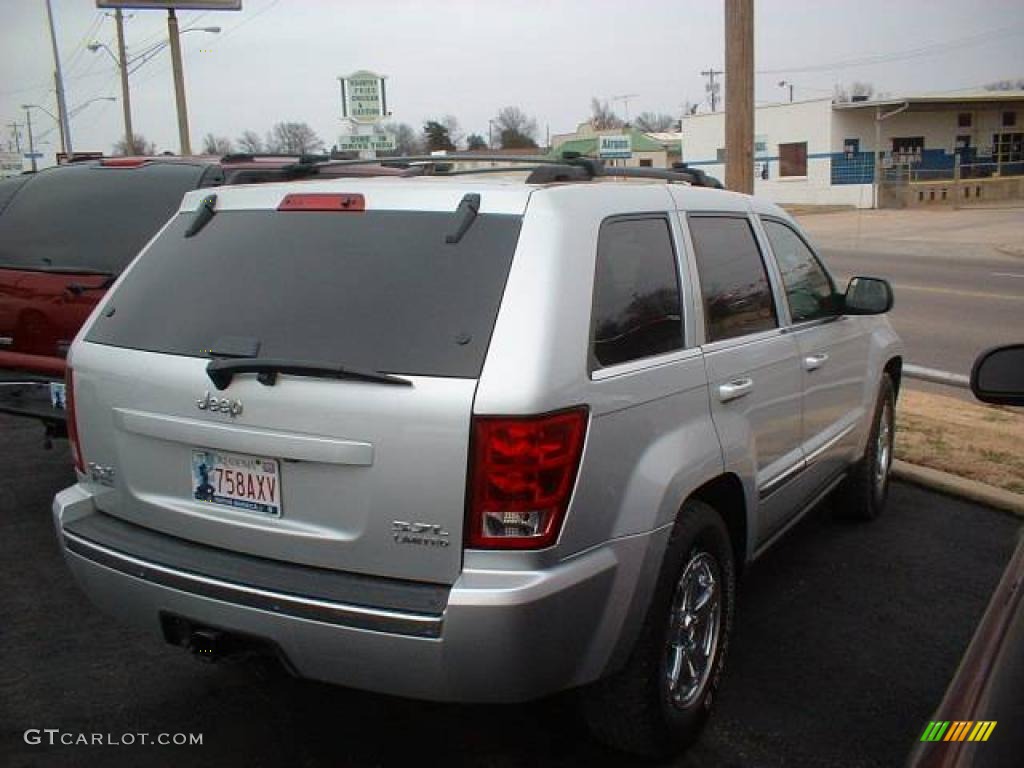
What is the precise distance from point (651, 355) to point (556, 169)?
676 millimetres

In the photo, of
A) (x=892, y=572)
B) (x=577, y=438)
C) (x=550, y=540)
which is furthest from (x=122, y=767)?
(x=892, y=572)

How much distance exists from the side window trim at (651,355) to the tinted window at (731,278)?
146mm

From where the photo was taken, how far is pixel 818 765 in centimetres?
311

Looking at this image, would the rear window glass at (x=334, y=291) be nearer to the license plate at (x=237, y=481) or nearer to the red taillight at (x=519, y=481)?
the red taillight at (x=519, y=481)

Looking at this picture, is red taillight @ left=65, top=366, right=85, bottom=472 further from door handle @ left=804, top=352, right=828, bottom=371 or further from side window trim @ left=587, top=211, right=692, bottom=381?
door handle @ left=804, top=352, right=828, bottom=371

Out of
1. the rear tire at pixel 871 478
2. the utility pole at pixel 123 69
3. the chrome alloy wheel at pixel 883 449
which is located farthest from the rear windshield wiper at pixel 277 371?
the utility pole at pixel 123 69

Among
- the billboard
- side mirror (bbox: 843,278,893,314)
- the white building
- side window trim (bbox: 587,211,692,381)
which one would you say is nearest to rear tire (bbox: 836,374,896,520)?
side mirror (bbox: 843,278,893,314)

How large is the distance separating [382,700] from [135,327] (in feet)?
5.22

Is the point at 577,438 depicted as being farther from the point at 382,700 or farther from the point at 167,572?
the point at 382,700

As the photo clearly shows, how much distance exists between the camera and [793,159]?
46969 millimetres

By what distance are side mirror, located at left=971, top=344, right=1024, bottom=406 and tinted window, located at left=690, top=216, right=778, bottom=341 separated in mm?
957

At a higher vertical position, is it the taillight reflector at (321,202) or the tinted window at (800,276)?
the taillight reflector at (321,202)

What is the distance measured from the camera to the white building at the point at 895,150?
Result: 1678 inches

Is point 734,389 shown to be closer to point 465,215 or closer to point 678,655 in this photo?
point 678,655
